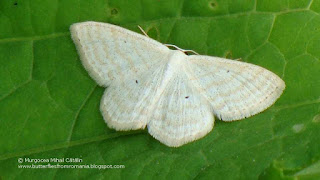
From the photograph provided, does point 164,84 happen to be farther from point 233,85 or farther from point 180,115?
point 233,85

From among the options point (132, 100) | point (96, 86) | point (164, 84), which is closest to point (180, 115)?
point (164, 84)

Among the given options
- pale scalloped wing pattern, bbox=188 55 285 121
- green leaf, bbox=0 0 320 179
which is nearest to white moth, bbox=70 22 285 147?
pale scalloped wing pattern, bbox=188 55 285 121

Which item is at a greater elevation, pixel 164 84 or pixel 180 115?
pixel 164 84

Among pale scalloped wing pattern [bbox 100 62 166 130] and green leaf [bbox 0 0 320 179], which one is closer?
green leaf [bbox 0 0 320 179]

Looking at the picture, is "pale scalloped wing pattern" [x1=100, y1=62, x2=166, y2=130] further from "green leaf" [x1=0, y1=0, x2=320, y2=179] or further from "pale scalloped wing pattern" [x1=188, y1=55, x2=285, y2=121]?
"pale scalloped wing pattern" [x1=188, y1=55, x2=285, y2=121]

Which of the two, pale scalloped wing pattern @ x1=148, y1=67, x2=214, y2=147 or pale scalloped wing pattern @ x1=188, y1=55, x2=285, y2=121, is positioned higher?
pale scalloped wing pattern @ x1=188, y1=55, x2=285, y2=121

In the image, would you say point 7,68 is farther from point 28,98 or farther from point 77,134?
point 77,134
